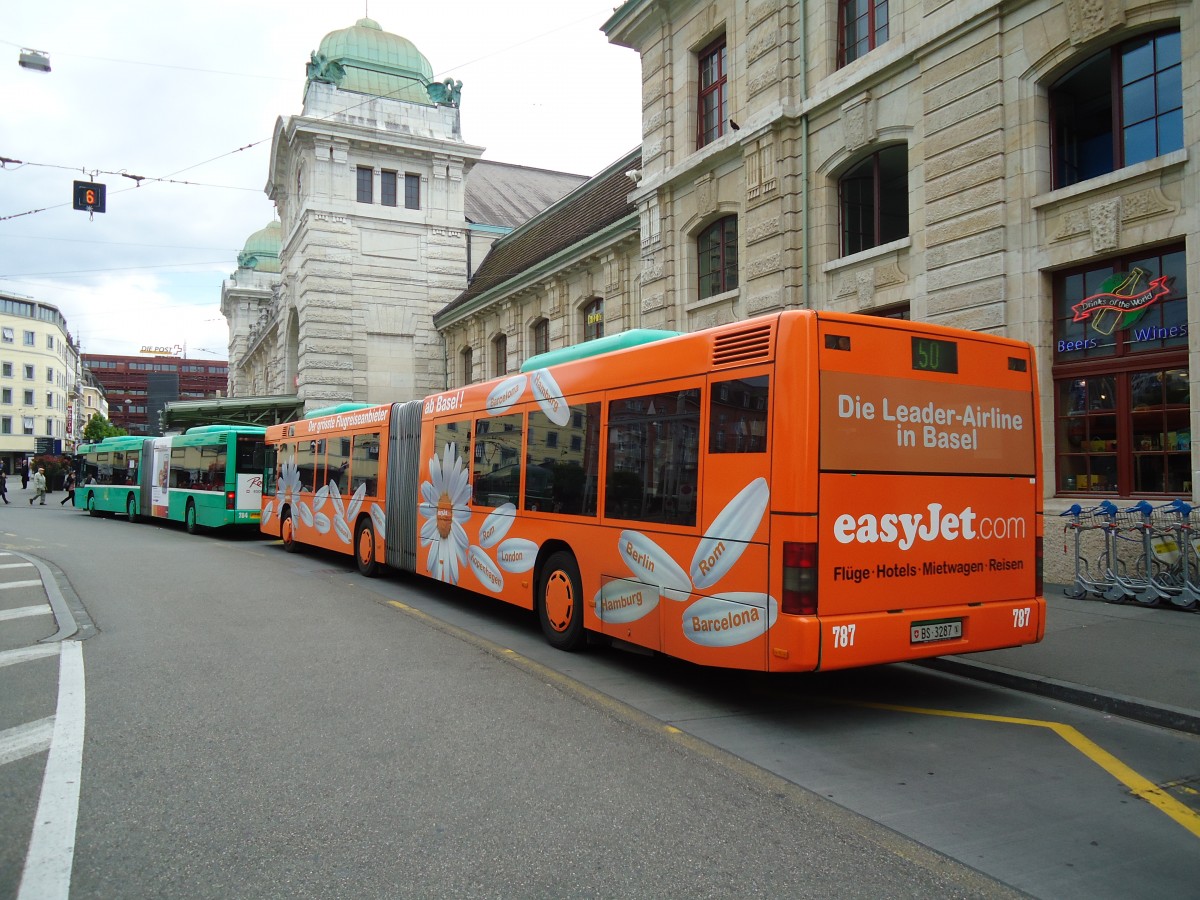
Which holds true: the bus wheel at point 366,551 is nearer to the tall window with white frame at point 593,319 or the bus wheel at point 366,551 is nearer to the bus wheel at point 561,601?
the bus wheel at point 561,601

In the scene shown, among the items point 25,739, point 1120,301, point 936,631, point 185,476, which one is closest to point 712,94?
point 1120,301

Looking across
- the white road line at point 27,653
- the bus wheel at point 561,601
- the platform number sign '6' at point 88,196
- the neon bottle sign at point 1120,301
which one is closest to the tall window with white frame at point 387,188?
the platform number sign '6' at point 88,196

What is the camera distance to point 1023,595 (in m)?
6.79

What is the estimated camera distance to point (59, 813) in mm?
4254

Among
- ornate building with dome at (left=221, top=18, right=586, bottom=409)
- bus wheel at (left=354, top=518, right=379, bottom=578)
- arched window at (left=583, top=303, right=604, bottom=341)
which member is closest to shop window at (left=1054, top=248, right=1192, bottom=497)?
bus wheel at (left=354, top=518, right=379, bottom=578)

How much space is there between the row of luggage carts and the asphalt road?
388cm

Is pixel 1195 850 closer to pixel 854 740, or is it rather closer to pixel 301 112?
pixel 854 740

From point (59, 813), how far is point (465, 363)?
110 feet

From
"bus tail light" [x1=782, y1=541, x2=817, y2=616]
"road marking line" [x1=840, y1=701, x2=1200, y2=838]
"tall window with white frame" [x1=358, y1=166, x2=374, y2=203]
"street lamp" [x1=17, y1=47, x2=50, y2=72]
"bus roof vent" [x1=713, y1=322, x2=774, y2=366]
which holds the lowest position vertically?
"road marking line" [x1=840, y1=701, x2=1200, y2=838]

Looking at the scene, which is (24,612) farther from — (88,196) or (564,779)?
(88,196)

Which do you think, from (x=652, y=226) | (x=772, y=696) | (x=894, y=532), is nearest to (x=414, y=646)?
(x=772, y=696)

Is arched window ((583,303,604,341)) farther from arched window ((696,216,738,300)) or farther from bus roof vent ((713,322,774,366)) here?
bus roof vent ((713,322,774,366))

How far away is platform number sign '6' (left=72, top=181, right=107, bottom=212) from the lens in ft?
57.7

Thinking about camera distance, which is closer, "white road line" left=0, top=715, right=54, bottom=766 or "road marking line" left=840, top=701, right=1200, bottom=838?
"road marking line" left=840, top=701, right=1200, bottom=838
